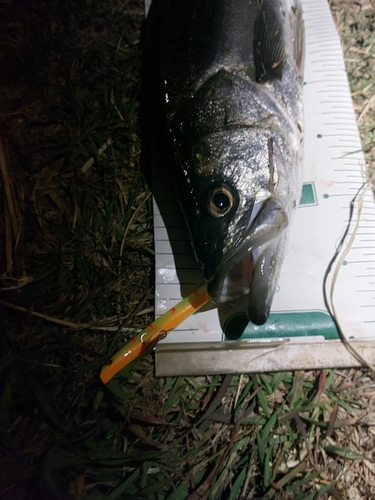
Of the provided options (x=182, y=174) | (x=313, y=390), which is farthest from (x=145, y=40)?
(x=313, y=390)

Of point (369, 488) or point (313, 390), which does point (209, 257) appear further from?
point (369, 488)

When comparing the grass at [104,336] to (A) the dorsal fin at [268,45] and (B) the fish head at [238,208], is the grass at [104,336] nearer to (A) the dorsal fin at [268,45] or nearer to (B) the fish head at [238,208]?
(B) the fish head at [238,208]

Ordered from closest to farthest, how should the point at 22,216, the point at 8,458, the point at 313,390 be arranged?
the point at 8,458 < the point at 313,390 < the point at 22,216

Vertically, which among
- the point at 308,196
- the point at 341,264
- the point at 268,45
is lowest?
the point at 341,264

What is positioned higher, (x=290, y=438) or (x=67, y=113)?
(x=67, y=113)

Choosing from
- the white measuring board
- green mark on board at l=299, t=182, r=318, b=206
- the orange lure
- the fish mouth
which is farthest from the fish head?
green mark on board at l=299, t=182, r=318, b=206

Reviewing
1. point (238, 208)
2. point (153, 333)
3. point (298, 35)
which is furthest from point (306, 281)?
point (298, 35)

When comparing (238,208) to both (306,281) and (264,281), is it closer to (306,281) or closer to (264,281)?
(264,281)
